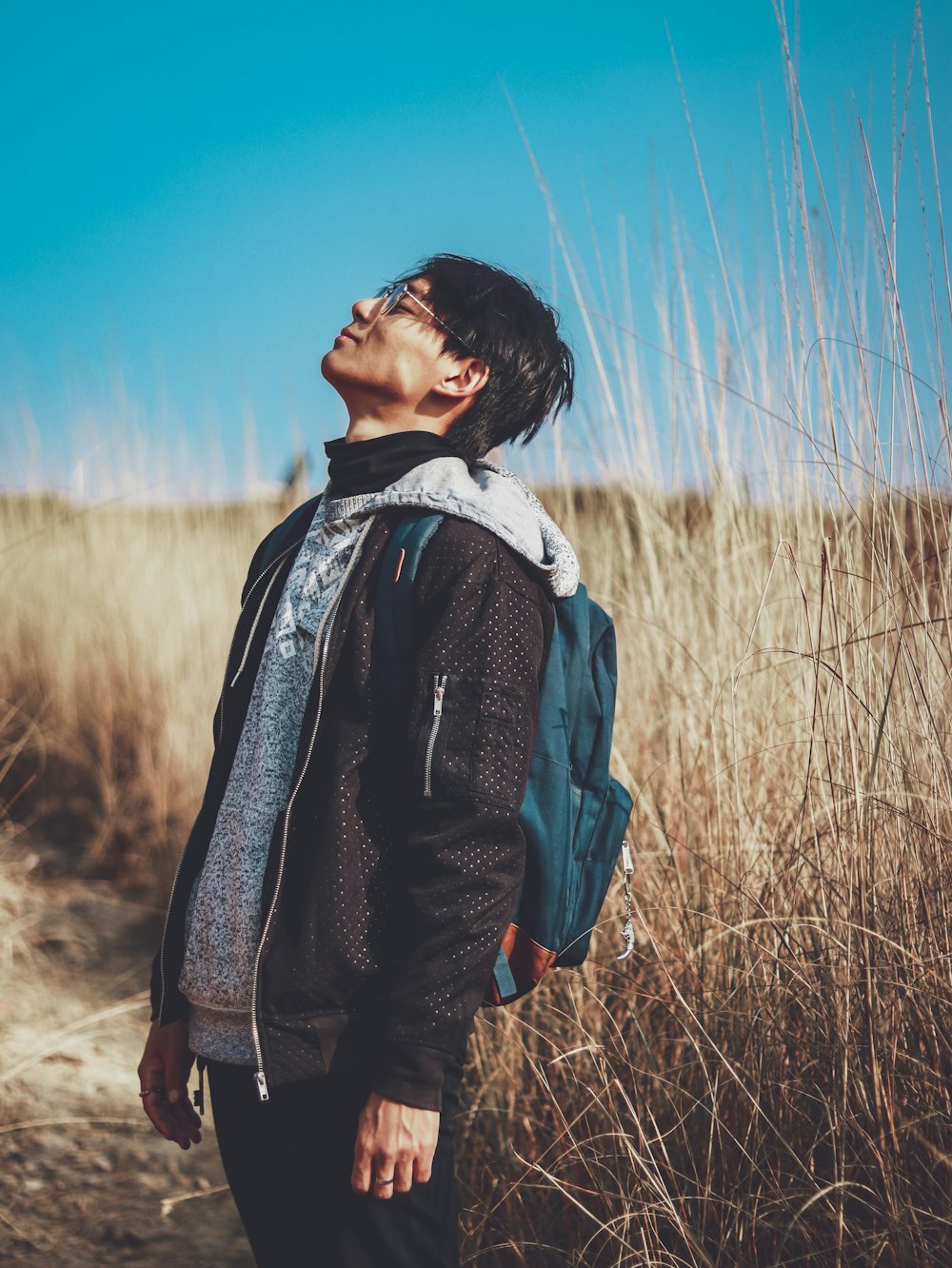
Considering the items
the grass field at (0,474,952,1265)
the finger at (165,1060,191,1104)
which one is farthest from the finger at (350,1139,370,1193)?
the grass field at (0,474,952,1265)

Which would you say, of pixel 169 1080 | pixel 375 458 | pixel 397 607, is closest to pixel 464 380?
pixel 375 458

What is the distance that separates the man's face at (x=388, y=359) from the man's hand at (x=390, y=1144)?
85cm

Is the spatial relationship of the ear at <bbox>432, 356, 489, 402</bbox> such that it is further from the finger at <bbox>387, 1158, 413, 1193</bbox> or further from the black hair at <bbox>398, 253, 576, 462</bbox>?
the finger at <bbox>387, 1158, 413, 1193</bbox>

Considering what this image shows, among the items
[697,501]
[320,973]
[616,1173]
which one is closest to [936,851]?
[616,1173]

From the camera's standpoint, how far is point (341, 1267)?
102cm

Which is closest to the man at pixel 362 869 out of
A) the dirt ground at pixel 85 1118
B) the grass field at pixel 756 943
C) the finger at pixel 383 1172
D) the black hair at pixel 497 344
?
the finger at pixel 383 1172

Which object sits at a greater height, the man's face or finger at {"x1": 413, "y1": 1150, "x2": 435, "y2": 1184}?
the man's face

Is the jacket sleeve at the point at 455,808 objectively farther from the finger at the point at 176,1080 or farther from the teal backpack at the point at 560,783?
the finger at the point at 176,1080

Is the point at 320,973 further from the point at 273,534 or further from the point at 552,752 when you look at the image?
the point at 273,534

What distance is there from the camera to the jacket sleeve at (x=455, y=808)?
3.16 feet

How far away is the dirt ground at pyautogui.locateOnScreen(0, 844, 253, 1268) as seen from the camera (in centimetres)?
199

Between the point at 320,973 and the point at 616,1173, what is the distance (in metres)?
0.79

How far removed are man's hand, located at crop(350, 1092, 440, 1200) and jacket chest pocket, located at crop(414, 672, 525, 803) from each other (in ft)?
1.09

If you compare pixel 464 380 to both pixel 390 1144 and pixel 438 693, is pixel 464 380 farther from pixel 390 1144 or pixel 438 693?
pixel 390 1144
